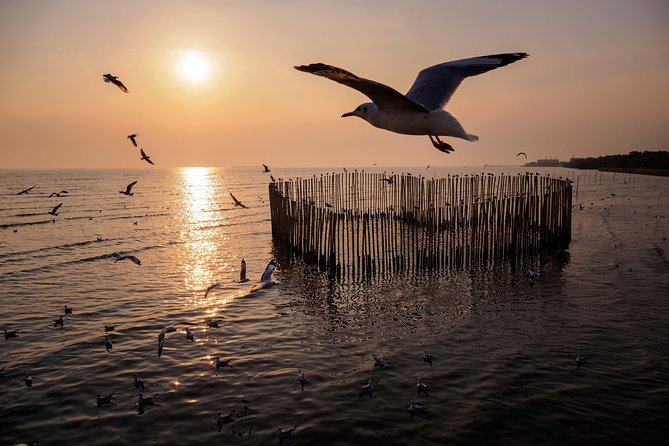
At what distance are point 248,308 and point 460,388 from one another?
6209 mm

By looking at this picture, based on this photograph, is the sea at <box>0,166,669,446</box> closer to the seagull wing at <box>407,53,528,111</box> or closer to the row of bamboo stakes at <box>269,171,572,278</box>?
the row of bamboo stakes at <box>269,171,572,278</box>

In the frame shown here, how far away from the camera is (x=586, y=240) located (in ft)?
68.9

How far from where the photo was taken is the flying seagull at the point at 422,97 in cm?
490

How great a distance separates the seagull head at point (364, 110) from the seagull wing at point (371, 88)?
10.0 inches

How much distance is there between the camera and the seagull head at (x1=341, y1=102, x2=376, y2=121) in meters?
5.99

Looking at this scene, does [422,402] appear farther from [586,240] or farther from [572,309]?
[586,240]

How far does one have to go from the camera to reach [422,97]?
658 cm

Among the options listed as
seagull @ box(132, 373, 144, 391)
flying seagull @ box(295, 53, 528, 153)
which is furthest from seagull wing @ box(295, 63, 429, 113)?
seagull @ box(132, 373, 144, 391)

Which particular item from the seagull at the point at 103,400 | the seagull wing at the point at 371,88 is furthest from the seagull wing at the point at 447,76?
the seagull at the point at 103,400

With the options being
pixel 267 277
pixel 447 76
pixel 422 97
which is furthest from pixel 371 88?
pixel 267 277

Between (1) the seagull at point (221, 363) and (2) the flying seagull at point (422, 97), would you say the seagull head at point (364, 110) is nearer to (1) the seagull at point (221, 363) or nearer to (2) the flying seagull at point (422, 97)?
(2) the flying seagull at point (422, 97)

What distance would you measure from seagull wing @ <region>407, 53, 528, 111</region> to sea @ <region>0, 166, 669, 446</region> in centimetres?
436

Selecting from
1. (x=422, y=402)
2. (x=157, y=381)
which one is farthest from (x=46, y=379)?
(x=422, y=402)

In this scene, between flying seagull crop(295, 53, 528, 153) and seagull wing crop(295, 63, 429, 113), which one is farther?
flying seagull crop(295, 53, 528, 153)
